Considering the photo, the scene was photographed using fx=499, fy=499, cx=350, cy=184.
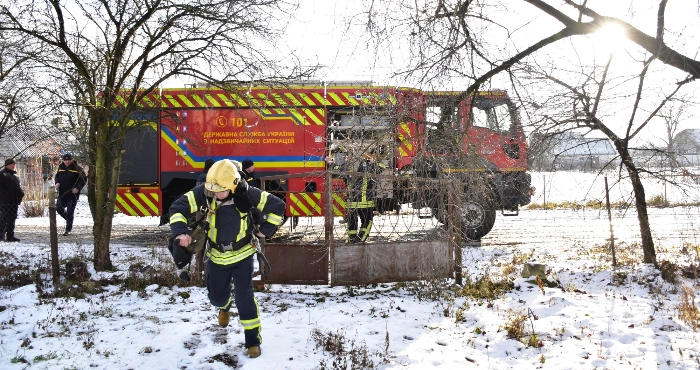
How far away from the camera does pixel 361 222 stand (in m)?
6.61

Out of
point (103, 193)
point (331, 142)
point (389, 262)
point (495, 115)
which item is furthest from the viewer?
point (331, 142)

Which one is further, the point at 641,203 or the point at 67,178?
the point at 67,178

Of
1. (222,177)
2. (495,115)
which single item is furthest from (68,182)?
(495,115)

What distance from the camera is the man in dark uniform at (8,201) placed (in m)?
9.26

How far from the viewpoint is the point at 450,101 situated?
17.5 feet

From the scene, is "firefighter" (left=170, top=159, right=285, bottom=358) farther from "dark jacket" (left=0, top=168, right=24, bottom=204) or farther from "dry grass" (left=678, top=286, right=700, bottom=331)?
"dark jacket" (left=0, top=168, right=24, bottom=204)

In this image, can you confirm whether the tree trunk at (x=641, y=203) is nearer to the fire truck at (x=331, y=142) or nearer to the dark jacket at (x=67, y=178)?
the fire truck at (x=331, y=142)

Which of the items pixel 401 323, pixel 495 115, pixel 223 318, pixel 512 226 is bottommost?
pixel 401 323

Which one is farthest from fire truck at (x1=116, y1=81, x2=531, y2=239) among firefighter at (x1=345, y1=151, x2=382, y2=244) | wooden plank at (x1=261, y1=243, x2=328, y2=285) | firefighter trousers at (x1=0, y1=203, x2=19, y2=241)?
firefighter trousers at (x1=0, y1=203, x2=19, y2=241)

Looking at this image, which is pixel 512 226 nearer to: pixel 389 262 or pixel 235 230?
pixel 389 262

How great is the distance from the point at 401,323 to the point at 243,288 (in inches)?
66.8

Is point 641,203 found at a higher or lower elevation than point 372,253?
higher

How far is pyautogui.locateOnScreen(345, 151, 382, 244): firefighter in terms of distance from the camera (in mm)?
5766

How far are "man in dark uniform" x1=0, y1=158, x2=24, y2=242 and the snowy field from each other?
278 cm
